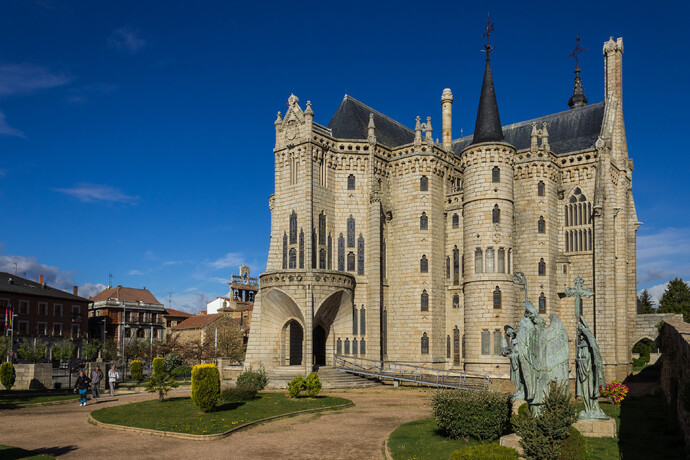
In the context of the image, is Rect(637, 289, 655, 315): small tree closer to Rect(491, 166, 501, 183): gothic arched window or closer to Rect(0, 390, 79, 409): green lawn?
Rect(491, 166, 501, 183): gothic arched window

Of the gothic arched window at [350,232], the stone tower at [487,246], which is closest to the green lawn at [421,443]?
the stone tower at [487,246]

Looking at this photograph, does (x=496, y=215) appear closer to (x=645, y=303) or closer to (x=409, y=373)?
(x=409, y=373)

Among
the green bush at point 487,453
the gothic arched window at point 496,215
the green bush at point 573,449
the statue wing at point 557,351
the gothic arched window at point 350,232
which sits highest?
the gothic arched window at point 496,215

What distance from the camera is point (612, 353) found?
41.8 m

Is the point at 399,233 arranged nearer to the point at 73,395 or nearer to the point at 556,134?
the point at 556,134

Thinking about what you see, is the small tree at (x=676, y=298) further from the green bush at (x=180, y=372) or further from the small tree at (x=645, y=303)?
the green bush at (x=180, y=372)

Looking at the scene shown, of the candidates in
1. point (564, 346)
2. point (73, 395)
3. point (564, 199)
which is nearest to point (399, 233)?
point (564, 199)

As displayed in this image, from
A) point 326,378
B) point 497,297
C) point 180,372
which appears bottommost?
point 180,372

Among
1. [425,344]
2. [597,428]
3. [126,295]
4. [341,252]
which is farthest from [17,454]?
[126,295]

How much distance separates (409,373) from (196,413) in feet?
70.5

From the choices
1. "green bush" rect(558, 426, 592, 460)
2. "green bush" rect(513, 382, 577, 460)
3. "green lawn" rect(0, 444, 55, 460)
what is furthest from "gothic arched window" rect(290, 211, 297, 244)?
"green bush" rect(558, 426, 592, 460)

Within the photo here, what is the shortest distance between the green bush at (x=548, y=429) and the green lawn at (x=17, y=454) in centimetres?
1199

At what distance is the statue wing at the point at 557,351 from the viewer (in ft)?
50.1

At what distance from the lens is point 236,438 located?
64.3ft
